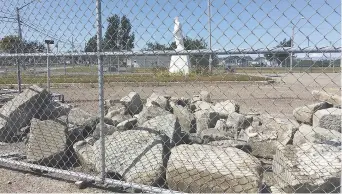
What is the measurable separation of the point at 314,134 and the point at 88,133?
2780mm

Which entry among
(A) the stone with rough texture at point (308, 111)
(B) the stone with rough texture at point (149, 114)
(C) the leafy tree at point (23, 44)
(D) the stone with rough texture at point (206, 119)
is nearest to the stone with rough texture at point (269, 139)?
(A) the stone with rough texture at point (308, 111)

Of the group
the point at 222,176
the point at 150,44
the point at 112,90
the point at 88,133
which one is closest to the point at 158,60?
the point at 150,44

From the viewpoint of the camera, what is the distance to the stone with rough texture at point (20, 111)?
508cm

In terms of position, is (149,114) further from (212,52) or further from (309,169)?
(309,169)

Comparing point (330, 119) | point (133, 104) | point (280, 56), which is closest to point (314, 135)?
point (330, 119)

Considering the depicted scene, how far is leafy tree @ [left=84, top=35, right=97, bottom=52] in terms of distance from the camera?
358 cm

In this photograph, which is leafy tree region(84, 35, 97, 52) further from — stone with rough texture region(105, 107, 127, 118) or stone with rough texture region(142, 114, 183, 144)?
stone with rough texture region(105, 107, 127, 118)

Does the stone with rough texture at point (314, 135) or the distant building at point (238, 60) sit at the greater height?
the distant building at point (238, 60)

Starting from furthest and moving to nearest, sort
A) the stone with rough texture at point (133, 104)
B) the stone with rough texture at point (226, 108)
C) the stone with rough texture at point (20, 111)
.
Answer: the stone with rough texture at point (133, 104) → the stone with rough texture at point (226, 108) → the stone with rough texture at point (20, 111)

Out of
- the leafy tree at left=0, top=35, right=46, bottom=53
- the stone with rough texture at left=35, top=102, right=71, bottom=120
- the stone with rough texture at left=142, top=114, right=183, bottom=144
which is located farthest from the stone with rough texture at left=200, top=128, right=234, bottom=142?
the leafy tree at left=0, top=35, right=46, bottom=53

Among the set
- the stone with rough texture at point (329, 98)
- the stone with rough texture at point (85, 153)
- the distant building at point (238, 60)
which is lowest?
the stone with rough texture at point (85, 153)

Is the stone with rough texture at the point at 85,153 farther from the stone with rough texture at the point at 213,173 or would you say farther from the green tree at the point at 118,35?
the green tree at the point at 118,35

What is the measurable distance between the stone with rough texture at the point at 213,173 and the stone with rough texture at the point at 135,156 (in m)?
0.17

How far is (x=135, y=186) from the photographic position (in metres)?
3.32
